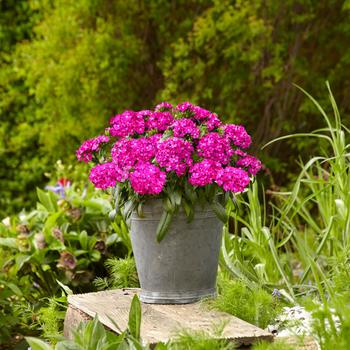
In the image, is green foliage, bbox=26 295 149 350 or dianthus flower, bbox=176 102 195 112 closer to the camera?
green foliage, bbox=26 295 149 350

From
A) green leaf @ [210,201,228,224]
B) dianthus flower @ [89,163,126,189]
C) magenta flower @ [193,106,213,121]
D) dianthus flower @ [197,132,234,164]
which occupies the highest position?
magenta flower @ [193,106,213,121]

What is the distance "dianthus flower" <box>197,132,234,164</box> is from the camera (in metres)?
2.65

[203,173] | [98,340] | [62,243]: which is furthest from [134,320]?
[62,243]

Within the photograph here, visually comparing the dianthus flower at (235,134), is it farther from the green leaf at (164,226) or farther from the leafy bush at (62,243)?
the leafy bush at (62,243)

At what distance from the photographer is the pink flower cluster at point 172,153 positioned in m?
2.57

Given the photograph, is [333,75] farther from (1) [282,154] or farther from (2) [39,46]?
(2) [39,46]

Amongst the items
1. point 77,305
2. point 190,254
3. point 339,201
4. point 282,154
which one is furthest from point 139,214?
point 282,154

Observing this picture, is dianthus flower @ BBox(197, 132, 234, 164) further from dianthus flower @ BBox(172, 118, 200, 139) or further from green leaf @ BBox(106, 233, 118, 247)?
green leaf @ BBox(106, 233, 118, 247)

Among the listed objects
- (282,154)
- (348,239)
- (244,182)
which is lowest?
(348,239)

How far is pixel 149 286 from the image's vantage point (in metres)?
2.79

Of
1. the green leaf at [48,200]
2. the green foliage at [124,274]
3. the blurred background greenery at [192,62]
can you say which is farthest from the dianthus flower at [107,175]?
the blurred background greenery at [192,62]

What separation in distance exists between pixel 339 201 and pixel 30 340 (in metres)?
1.50

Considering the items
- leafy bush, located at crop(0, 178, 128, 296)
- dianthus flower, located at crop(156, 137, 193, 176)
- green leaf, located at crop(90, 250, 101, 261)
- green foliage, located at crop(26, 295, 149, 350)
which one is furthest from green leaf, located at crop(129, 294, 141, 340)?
green leaf, located at crop(90, 250, 101, 261)

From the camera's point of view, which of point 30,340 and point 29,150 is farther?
point 29,150
